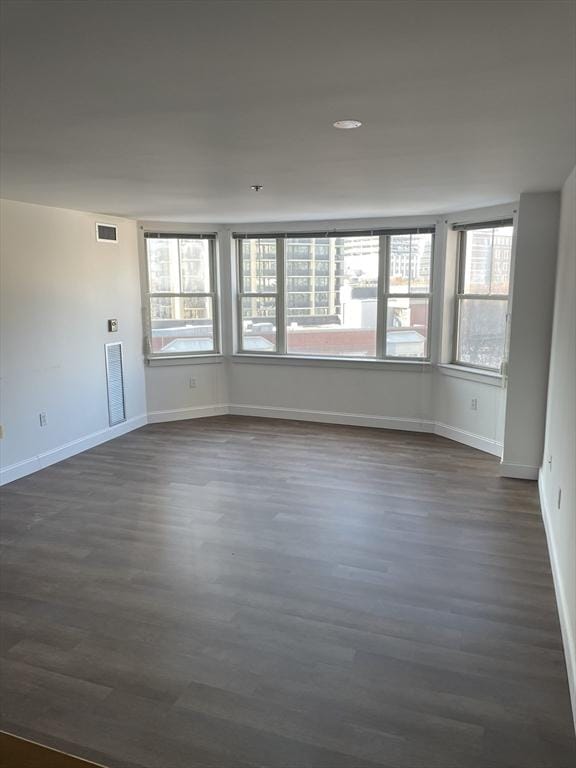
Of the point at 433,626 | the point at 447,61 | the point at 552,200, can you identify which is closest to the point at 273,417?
the point at 552,200

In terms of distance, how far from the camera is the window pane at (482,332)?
5.26 m

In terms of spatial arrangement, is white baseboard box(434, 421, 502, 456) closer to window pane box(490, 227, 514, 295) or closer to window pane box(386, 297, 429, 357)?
window pane box(386, 297, 429, 357)

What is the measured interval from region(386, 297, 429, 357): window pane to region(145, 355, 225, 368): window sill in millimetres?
2049

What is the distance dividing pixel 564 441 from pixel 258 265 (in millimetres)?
4350

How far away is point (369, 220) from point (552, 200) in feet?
6.85

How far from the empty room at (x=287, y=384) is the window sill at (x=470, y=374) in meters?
0.03

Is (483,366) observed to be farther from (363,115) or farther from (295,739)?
(295,739)

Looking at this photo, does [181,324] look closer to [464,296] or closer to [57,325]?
[57,325]

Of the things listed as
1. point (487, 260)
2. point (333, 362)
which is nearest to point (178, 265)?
point (333, 362)

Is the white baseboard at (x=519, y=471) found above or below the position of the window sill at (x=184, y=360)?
below

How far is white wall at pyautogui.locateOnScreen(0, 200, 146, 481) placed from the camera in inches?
179

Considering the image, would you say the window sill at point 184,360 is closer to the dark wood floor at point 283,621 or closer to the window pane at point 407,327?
the dark wood floor at point 283,621

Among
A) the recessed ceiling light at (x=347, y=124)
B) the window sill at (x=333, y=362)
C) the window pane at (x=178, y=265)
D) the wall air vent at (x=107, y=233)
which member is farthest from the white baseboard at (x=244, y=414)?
the recessed ceiling light at (x=347, y=124)

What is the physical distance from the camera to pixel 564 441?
308 centimetres
